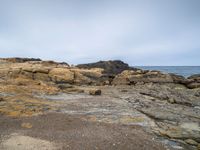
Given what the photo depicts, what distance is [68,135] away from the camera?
1608 centimetres

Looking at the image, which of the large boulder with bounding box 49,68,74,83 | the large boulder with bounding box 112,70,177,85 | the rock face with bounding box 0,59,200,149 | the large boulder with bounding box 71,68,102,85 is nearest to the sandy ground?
the rock face with bounding box 0,59,200,149

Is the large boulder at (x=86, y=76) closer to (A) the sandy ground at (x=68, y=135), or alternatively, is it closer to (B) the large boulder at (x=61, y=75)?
(B) the large boulder at (x=61, y=75)

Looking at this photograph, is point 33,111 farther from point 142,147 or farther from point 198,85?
point 198,85

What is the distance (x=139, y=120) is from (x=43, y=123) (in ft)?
22.5

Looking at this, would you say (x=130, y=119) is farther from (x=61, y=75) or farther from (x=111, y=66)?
(x=111, y=66)

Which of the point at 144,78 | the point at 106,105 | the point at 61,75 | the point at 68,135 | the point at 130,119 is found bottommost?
the point at 68,135

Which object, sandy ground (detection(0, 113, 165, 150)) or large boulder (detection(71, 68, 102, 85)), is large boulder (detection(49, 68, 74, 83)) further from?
sandy ground (detection(0, 113, 165, 150))

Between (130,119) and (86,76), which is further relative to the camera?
(86,76)

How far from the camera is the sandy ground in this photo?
14432 mm

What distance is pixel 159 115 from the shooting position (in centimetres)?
2231

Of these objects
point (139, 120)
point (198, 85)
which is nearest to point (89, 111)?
point (139, 120)

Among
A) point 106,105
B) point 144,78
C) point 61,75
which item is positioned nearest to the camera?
point 106,105

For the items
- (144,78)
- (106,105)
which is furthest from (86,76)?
(106,105)

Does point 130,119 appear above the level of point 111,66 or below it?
below
